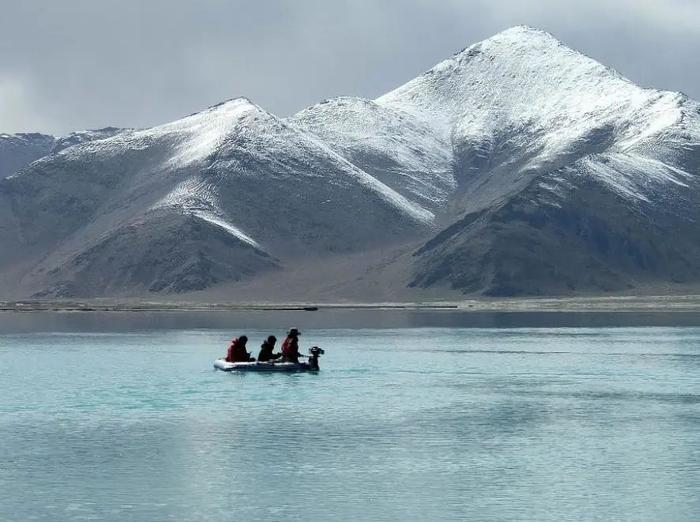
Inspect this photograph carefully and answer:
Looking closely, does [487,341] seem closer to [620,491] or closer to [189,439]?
[189,439]

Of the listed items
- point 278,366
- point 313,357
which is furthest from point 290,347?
point 313,357

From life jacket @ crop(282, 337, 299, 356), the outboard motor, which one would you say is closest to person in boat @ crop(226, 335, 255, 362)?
life jacket @ crop(282, 337, 299, 356)

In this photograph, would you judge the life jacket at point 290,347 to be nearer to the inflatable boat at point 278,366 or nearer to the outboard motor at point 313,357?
the inflatable boat at point 278,366

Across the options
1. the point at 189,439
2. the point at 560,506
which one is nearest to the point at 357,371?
the point at 189,439

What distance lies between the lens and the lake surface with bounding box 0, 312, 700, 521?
49.4m

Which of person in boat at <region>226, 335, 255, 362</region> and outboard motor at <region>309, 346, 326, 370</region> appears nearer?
outboard motor at <region>309, 346, 326, 370</region>

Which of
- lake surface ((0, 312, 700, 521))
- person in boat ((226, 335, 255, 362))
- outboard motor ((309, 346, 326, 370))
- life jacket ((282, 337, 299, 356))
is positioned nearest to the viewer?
lake surface ((0, 312, 700, 521))

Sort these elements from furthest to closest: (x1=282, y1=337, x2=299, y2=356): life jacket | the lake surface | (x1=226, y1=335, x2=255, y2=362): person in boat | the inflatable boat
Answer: (x1=226, y1=335, x2=255, y2=362): person in boat, (x1=282, y1=337, x2=299, y2=356): life jacket, the inflatable boat, the lake surface

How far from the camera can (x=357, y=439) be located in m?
64.2

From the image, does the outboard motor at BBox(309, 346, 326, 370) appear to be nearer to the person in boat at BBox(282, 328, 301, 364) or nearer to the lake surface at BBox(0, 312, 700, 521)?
the lake surface at BBox(0, 312, 700, 521)

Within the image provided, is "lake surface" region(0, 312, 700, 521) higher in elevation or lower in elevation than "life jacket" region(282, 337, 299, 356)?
lower

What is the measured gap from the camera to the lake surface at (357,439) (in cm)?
4941

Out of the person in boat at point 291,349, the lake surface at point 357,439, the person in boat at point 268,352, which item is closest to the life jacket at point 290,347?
the person in boat at point 291,349

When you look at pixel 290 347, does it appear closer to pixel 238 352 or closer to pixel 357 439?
pixel 238 352
